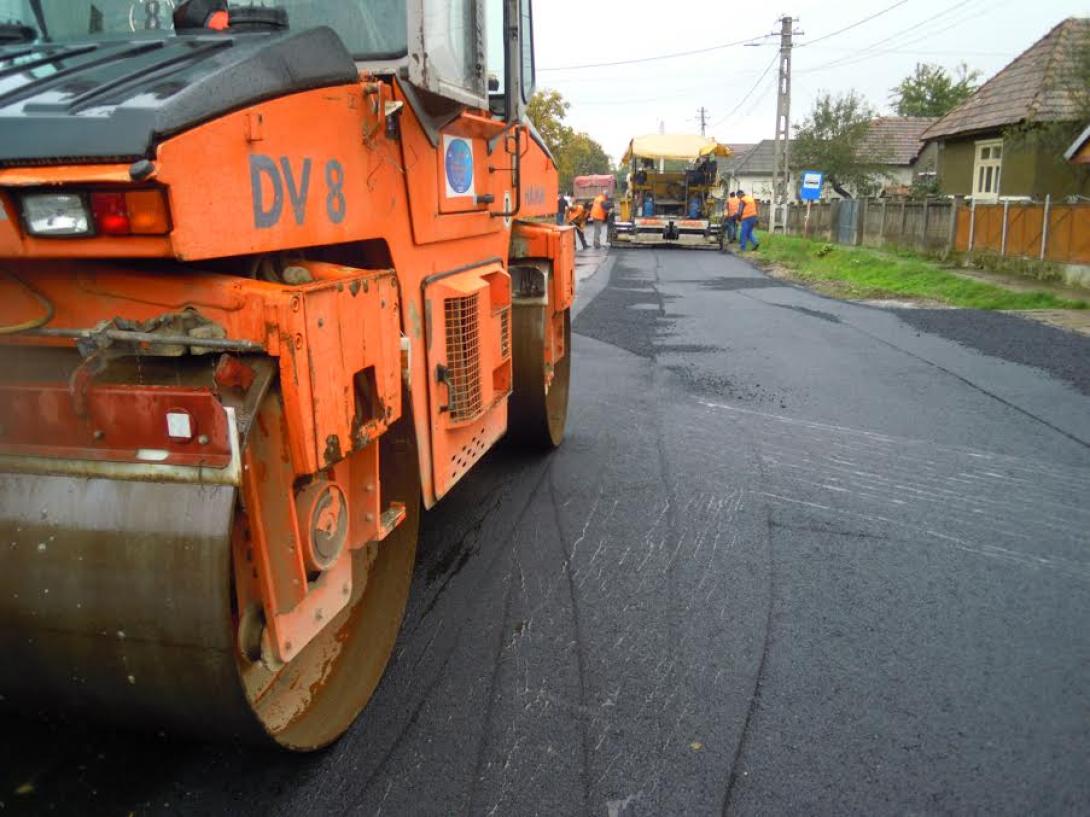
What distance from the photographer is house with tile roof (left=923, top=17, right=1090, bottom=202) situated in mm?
20906

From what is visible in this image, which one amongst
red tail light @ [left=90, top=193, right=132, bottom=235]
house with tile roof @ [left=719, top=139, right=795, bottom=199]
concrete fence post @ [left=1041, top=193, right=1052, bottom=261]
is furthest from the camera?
house with tile roof @ [left=719, top=139, right=795, bottom=199]

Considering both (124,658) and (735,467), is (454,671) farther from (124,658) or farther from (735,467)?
(735,467)

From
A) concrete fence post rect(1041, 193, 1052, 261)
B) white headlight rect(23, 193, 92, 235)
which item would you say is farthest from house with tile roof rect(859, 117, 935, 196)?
white headlight rect(23, 193, 92, 235)

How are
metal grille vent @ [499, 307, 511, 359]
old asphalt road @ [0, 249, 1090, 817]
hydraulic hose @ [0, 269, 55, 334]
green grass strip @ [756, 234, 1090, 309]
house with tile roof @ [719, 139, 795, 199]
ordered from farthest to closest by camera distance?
house with tile roof @ [719, 139, 795, 199] → green grass strip @ [756, 234, 1090, 309] → metal grille vent @ [499, 307, 511, 359] → old asphalt road @ [0, 249, 1090, 817] → hydraulic hose @ [0, 269, 55, 334]

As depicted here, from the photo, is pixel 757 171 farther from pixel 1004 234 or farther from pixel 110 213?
pixel 110 213

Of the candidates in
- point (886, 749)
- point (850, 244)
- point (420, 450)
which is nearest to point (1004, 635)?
point (886, 749)

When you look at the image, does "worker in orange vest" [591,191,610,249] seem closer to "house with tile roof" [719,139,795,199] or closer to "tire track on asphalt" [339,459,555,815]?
"tire track on asphalt" [339,459,555,815]

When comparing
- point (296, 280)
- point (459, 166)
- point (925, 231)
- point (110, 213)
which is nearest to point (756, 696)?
point (296, 280)

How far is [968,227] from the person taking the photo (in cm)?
1941

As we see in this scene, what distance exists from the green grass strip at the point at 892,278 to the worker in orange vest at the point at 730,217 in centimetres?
292

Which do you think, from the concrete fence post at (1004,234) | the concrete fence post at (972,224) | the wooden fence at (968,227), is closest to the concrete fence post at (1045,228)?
the wooden fence at (968,227)

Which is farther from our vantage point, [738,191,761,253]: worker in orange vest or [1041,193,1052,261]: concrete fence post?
[738,191,761,253]: worker in orange vest

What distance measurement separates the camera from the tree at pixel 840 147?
41719 millimetres

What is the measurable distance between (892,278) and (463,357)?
52.0ft
